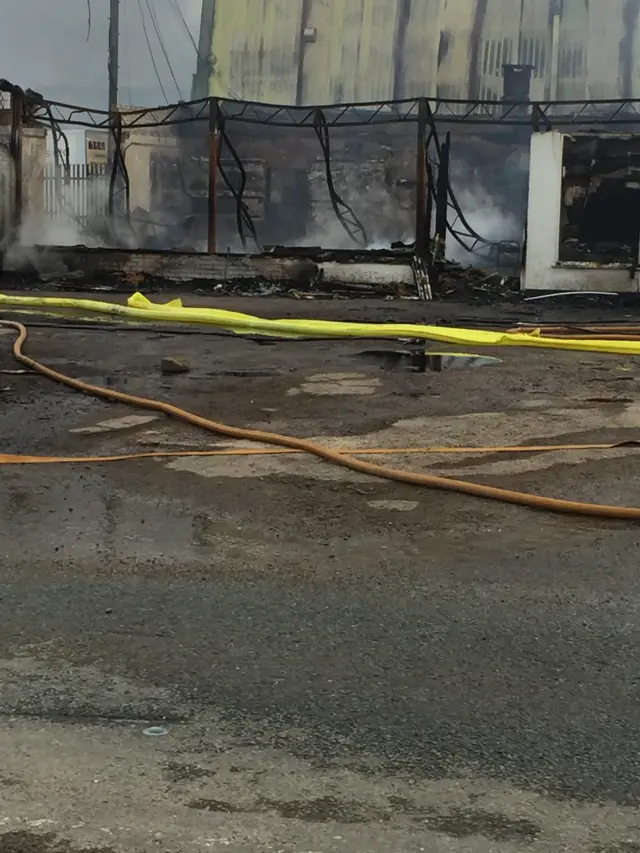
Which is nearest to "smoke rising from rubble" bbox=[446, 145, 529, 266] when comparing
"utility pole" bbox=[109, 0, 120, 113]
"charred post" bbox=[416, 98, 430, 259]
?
"charred post" bbox=[416, 98, 430, 259]

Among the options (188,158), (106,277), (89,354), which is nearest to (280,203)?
(188,158)

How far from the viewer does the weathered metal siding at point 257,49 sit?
114 ft

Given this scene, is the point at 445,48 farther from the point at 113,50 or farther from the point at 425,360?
the point at 425,360

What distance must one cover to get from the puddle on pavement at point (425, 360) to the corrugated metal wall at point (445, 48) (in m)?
24.7

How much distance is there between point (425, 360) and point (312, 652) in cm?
711

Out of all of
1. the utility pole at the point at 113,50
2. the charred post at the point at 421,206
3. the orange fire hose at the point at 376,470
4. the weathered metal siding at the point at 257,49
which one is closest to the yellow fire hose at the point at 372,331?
the orange fire hose at the point at 376,470

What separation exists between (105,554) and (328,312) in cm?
1144

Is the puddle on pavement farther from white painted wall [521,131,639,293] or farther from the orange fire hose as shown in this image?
white painted wall [521,131,639,293]

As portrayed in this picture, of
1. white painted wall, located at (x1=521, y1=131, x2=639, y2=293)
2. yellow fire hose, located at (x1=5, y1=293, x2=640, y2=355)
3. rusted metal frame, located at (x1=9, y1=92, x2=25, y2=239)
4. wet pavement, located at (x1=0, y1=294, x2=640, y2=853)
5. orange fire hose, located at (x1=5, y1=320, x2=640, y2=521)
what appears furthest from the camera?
rusted metal frame, located at (x1=9, y1=92, x2=25, y2=239)

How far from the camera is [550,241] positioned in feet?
62.3

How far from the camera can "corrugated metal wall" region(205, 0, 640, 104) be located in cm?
3288

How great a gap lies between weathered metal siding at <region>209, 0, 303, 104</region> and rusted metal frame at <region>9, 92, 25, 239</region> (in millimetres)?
15126

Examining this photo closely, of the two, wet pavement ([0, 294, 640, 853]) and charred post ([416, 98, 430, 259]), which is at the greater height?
charred post ([416, 98, 430, 259])

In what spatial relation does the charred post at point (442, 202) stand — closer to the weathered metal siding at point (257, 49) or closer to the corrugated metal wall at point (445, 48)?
the corrugated metal wall at point (445, 48)
